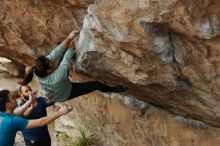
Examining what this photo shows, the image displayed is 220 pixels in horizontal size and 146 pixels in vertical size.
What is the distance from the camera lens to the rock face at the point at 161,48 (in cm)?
423

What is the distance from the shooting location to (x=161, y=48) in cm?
462

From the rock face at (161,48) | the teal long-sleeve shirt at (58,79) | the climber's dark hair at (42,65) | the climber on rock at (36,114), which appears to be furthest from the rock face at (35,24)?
the climber on rock at (36,114)

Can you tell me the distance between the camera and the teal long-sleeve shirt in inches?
216

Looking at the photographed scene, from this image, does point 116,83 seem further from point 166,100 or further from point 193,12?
point 193,12

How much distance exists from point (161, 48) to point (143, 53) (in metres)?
0.24

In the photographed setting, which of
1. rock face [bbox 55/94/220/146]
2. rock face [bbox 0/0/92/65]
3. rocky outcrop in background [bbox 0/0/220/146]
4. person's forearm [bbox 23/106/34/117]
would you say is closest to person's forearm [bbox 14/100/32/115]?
person's forearm [bbox 23/106/34/117]

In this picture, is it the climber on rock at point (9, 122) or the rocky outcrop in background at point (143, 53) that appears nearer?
the rocky outcrop in background at point (143, 53)

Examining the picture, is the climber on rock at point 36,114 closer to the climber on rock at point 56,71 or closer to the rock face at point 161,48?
the climber on rock at point 56,71

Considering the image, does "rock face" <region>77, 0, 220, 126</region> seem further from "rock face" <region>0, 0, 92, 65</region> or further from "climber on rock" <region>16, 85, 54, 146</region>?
"climber on rock" <region>16, 85, 54, 146</region>

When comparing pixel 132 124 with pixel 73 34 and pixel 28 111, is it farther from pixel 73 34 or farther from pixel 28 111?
pixel 73 34

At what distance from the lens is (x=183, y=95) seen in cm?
535

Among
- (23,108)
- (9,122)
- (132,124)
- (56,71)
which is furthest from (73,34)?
(132,124)

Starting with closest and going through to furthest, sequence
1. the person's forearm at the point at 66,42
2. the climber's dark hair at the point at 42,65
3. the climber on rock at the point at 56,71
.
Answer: the climber's dark hair at the point at 42,65 < the climber on rock at the point at 56,71 < the person's forearm at the point at 66,42

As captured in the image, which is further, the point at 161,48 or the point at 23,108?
the point at 23,108
